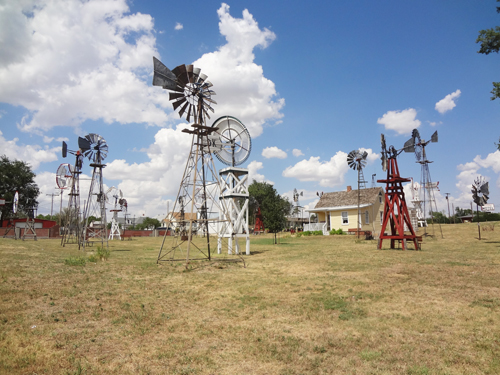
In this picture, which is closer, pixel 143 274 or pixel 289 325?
pixel 289 325

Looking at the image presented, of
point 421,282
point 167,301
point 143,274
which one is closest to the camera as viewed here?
point 167,301

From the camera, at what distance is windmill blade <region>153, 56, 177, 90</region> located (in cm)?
1569

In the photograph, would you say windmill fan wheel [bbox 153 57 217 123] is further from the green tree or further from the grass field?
the green tree

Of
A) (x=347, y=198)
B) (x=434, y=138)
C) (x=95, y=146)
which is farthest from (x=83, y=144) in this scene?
(x=347, y=198)

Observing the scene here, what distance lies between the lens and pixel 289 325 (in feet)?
23.7

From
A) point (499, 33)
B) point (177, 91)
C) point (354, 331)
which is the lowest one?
Answer: point (354, 331)

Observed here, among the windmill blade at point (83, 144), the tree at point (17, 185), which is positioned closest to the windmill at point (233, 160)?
the windmill blade at point (83, 144)

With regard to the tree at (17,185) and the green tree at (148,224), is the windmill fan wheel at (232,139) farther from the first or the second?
the green tree at (148,224)

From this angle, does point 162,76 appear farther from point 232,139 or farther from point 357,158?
point 357,158

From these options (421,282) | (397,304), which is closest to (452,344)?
(397,304)

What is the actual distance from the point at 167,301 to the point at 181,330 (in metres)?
2.37

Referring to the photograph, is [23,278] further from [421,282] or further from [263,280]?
[421,282]

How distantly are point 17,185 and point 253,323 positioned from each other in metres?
75.1

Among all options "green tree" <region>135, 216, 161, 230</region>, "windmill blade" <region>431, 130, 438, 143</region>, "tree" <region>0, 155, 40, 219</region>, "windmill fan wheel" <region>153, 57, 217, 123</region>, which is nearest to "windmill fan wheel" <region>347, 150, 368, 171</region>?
"windmill blade" <region>431, 130, 438, 143</region>
